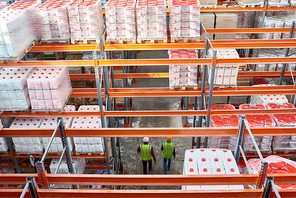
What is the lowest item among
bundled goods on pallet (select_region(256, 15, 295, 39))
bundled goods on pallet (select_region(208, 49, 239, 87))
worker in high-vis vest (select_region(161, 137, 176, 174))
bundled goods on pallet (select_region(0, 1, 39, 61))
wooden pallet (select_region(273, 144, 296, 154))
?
worker in high-vis vest (select_region(161, 137, 176, 174))

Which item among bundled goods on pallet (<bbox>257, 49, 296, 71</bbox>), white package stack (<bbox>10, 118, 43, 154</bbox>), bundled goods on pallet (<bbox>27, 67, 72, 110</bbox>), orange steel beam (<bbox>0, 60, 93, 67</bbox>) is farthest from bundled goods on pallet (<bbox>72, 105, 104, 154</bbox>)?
bundled goods on pallet (<bbox>257, 49, 296, 71</bbox>)

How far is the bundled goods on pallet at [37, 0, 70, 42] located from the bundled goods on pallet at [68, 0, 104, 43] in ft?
0.59

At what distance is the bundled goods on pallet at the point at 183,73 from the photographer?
29.5ft

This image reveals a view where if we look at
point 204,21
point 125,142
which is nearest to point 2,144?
point 125,142

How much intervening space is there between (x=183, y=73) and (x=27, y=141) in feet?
17.5

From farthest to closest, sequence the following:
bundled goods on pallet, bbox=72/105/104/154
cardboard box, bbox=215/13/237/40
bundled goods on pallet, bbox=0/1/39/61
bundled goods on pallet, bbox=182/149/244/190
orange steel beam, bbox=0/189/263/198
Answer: cardboard box, bbox=215/13/237/40, bundled goods on pallet, bbox=72/105/104/154, bundled goods on pallet, bbox=0/1/39/61, bundled goods on pallet, bbox=182/149/244/190, orange steel beam, bbox=0/189/263/198

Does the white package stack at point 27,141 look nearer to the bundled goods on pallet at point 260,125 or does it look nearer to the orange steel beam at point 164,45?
the orange steel beam at point 164,45

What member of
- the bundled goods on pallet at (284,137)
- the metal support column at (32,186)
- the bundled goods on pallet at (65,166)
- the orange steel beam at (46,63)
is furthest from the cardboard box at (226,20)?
the metal support column at (32,186)

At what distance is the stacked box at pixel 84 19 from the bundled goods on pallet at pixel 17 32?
111cm

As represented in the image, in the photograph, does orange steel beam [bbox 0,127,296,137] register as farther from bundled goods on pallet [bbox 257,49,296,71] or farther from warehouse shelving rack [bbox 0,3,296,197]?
bundled goods on pallet [bbox 257,49,296,71]

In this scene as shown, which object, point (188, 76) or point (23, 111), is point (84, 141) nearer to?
point (23, 111)

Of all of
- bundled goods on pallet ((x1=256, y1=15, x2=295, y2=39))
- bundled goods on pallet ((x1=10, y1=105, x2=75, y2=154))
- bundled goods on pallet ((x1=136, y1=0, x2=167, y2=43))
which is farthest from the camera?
bundled goods on pallet ((x1=256, y1=15, x2=295, y2=39))

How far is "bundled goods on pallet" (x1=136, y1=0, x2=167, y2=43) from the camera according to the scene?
8.32m

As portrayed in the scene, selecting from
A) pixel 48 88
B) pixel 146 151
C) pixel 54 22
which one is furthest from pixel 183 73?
pixel 54 22
